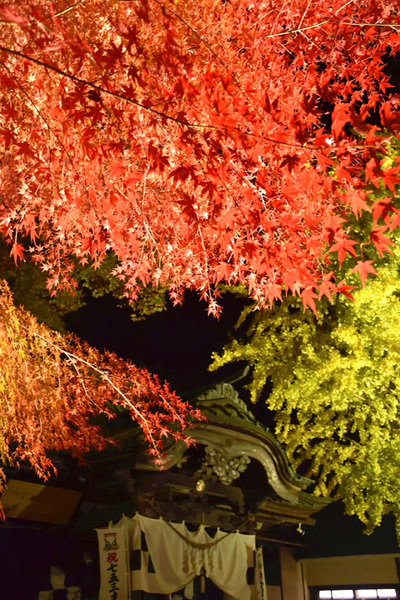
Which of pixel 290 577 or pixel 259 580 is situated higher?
pixel 259 580

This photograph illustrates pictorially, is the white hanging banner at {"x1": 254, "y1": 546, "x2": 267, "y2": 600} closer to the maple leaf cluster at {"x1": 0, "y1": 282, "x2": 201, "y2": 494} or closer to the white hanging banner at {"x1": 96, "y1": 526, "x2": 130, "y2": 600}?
the white hanging banner at {"x1": 96, "y1": 526, "x2": 130, "y2": 600}

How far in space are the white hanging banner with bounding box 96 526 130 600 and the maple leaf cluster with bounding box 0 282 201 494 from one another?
1563 millimetres

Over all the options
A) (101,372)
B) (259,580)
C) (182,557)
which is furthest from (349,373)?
(101,372)

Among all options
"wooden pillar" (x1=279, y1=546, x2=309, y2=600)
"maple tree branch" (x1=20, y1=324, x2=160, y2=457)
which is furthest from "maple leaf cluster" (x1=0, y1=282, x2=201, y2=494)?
"wooden pillar" (x1=279, y1=546, x2=309, y2=600)

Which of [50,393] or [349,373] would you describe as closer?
[50,393]

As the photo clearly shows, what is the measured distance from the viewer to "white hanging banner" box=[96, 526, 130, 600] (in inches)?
368

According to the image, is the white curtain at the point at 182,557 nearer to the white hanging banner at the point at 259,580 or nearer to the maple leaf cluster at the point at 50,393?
the white hanging banner at the point at 259,580

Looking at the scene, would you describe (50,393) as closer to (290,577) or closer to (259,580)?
(259,580)

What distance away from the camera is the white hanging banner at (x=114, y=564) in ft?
30.7

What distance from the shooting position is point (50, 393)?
8320 millimetres

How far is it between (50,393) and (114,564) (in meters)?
3.53

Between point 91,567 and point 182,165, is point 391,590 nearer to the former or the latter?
point 91,567

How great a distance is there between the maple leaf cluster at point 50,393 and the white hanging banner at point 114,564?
1563 millimetres

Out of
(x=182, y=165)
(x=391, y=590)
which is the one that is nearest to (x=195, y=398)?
(x=182, y=165)
